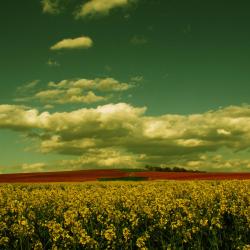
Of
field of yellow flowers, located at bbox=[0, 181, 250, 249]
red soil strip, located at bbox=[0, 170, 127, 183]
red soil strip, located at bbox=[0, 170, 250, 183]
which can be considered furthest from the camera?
red soil strip, located at bbox=[0, 170, 127, 183]

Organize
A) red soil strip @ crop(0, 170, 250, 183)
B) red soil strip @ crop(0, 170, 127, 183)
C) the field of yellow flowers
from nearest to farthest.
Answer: the field of yellow flowers, red soil strip @ crop(0, 170, 250, 183), red soil strip @ crop(0, 170, 127, 183)

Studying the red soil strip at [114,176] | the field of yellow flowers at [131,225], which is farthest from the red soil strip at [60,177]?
the field of yellow flowers at [131,225]

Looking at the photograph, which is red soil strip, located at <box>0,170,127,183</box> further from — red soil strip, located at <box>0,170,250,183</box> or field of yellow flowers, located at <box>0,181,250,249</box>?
field of yellow flowers, located at <box>0,181,250,249</box>

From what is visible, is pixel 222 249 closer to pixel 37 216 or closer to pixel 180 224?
pixel 180 224

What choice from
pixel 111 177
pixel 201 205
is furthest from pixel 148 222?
pixel 111 177

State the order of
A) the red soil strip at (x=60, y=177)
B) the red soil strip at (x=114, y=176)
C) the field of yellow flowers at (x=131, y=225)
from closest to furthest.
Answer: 1. the field of yellow flowers at (x=131, y=225)
2. the red soil strip at (x=114, y=176)
3. the red soil strip at (x=60, y=177)

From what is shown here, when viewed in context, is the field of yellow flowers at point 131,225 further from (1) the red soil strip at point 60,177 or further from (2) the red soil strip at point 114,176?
(1) the red soil strip at point 60,177

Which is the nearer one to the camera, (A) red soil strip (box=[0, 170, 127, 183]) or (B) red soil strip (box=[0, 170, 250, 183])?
(B) red soil strip (box=[0, 170, 250, 183])

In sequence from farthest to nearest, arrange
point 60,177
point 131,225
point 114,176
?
point 114,176, point 60,177, point 131,225

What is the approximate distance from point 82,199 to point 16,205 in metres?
2.96

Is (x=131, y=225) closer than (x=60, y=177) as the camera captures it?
Yes

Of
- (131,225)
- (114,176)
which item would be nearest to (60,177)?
(114,176)

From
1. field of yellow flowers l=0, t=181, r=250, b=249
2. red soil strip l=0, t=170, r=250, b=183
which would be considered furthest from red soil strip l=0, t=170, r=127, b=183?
field of yellow flowers l=0, t=181, r=250, b=249

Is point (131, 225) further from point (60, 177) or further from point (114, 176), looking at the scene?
point (114, 176)
